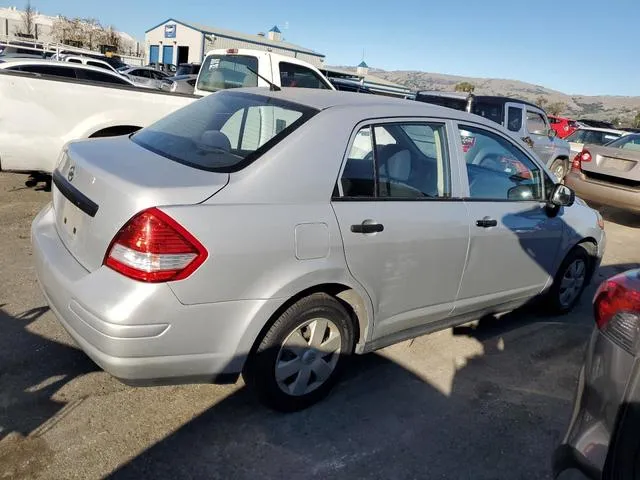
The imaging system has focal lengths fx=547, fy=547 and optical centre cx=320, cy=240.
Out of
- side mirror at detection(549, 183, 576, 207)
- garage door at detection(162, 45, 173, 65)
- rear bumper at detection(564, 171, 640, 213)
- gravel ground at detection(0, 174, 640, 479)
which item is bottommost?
gravel ground at detection(0, 174, 640, 479)

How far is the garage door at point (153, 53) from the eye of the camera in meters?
48.9

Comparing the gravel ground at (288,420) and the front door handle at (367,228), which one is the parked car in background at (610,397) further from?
the front door handle at (367,228)

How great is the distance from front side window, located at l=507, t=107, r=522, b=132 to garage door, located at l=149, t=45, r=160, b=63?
146ft

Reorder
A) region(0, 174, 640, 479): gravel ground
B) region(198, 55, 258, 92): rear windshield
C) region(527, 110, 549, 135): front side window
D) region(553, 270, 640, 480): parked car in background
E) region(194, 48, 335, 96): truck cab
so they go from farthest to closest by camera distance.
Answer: region(527, 110, 549, 135): front side window
region(198, 55, 258, 92): rear windshield
region(194, 48, 335, 96): truck cab
region(0, 174, 640, 479): gravel ground
region(553, 270, 640, 480): parked car in background

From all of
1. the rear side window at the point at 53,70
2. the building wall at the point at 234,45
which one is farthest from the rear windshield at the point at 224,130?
the building wall at the point at 234,45

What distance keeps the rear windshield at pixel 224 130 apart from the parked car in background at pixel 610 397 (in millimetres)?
1692

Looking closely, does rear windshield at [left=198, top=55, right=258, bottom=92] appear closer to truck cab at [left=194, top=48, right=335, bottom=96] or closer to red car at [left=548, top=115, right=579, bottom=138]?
truck cab at [left=194, top=48, right=335, bottom=96]

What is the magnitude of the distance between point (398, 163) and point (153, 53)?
51630 mm

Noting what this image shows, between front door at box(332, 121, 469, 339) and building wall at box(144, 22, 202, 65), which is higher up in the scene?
building wall at box(144, 22, 202, 65)

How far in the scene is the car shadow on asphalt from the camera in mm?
2760

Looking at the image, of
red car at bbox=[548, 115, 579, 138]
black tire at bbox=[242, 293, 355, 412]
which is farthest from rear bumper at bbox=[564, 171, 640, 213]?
red car at bbox=[548, 115, 579, 138]

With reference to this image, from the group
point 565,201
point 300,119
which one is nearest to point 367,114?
point 300,119

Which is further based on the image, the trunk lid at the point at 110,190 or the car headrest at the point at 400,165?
the car headrest at the point at 400,165

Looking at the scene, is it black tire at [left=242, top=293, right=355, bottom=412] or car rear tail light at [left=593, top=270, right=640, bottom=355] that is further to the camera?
black tire at [left=242, top=293, right=355, bottom=412]
